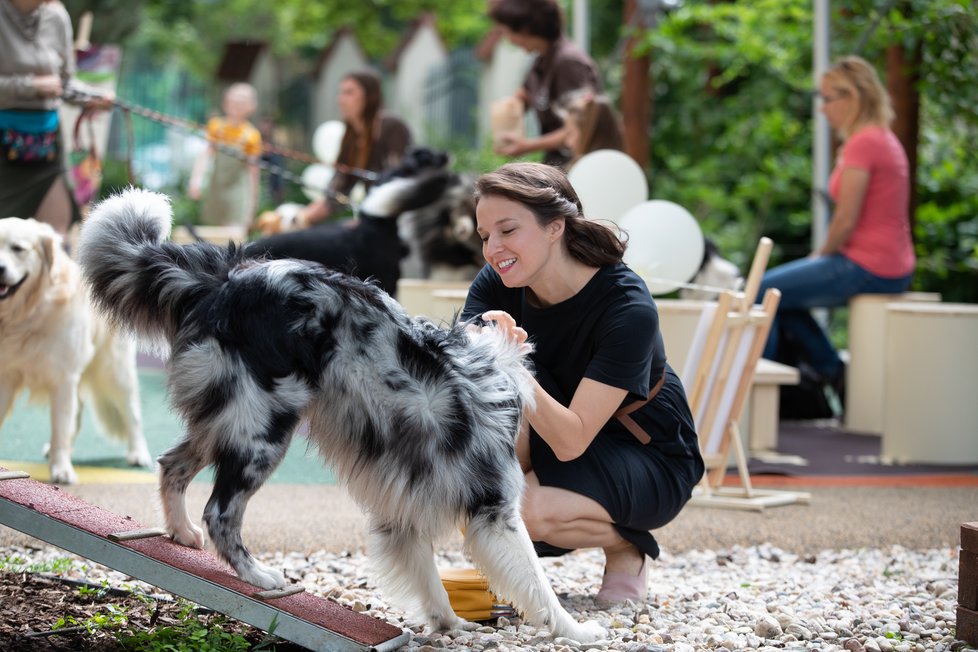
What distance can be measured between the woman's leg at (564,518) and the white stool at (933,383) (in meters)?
3.10

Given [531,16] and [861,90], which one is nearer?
[531,16]

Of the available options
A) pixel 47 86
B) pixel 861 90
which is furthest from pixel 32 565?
pixel 861 90

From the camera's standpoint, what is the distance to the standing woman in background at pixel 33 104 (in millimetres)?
4887

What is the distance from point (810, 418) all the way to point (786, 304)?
82 centimetres

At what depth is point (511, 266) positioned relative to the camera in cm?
284

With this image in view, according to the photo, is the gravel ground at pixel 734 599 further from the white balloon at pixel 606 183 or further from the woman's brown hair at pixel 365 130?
the woman's brown hair at pixel 365 130

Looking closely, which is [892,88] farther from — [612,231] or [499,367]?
[499,367]

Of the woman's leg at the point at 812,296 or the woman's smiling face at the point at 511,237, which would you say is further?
the woman's leg at the point at 812,296

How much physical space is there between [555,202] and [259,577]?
46.2 inches

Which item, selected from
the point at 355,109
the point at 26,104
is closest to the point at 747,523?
the point at 26,104

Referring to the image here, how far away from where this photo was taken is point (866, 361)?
644cm

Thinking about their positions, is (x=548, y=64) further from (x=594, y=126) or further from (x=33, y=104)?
(x=33, y=104)

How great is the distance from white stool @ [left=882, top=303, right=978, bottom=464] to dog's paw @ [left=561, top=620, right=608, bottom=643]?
346 centimetres

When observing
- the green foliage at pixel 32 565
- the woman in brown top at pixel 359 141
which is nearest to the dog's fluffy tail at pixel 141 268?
the green foliage at pixel 32 565
